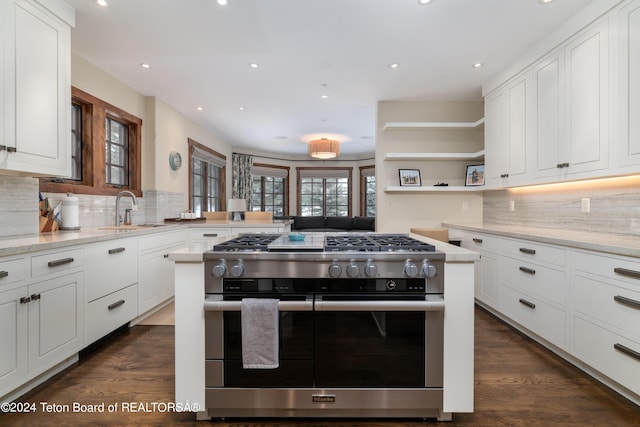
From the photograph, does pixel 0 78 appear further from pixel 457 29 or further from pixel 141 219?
pixel 457 29

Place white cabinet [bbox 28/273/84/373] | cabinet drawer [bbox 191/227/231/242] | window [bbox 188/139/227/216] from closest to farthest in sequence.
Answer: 1. white cabinet [bbox 28/273/84/373]
2. cabinet drawer [bbox 191/227/231/242]
3. window [bbox 188/139/227/216]

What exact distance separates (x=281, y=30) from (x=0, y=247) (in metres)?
2.37

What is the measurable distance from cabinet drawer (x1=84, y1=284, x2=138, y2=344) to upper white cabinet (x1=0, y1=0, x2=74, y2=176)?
101 cm

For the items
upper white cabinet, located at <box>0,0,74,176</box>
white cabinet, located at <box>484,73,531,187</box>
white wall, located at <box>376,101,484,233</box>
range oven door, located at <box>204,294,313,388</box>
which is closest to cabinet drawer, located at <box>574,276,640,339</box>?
white cabinet, located at <box>484,73,531,187</box>

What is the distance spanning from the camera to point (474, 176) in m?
4.16

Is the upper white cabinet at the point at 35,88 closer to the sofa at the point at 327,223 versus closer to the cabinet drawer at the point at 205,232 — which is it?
the cabinet drawer at the point at 205,232

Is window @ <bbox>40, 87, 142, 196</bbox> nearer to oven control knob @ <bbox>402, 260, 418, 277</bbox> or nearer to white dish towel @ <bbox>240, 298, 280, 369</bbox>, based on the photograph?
white dish towel @ <bbox>240, 298, 280, 369</bbox>

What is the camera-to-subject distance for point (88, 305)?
227 centimetres

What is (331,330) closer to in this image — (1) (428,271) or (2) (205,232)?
(1) (428,271)

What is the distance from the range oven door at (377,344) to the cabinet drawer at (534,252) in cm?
130

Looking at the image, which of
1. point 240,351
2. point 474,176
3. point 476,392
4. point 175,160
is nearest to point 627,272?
point 476,392

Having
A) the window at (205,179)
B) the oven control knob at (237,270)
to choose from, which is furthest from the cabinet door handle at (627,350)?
the window at (205,179)

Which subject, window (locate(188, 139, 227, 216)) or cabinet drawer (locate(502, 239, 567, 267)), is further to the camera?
window (locate(188, 139, 227, 216))

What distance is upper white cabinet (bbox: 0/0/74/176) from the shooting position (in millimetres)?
1922
